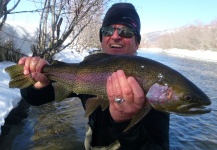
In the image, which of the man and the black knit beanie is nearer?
the man

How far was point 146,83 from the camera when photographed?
225 cm

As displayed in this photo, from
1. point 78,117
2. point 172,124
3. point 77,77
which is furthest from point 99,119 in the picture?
point 172,124

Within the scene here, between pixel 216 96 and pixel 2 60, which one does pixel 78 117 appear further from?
pixel 216 96

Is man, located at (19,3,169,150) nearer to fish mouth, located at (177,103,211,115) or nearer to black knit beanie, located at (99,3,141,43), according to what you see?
black knit beanie, located at (99,3,141,43)

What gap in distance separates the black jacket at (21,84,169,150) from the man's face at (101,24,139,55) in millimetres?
682

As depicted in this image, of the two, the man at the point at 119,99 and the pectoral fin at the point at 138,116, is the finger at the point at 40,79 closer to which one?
the man at the point at 119,99

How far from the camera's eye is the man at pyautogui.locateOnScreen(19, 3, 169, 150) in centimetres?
220

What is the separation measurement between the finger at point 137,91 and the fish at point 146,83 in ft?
0.21

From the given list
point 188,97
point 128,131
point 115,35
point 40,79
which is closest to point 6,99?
point 40,79

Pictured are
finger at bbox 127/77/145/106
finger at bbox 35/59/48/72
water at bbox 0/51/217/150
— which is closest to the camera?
finger at bbox 127/77/145/106

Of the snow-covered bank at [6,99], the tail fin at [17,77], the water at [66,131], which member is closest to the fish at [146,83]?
the tail fin at [17,77]

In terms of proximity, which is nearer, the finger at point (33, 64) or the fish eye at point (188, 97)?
the fish eye at point (188, 97)

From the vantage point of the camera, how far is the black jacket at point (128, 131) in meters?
2.38

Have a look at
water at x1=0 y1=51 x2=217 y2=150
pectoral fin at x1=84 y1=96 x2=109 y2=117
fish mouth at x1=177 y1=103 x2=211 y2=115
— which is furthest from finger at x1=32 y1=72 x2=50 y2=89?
water at x1=0 y1=51 x2=217 y2=150
